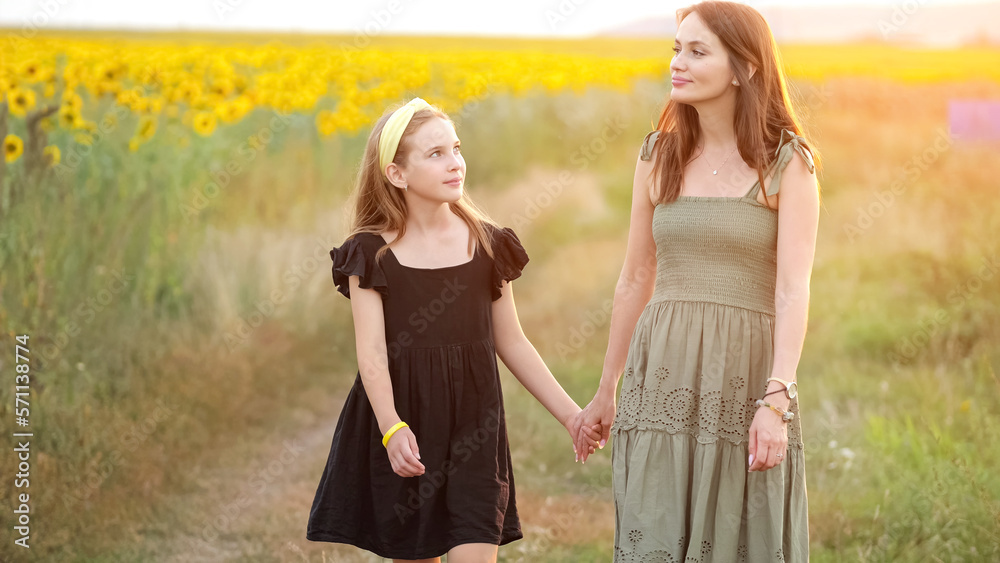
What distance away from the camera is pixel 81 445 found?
4262mm

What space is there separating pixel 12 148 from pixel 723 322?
3924 millimetres

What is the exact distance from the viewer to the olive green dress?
237cm

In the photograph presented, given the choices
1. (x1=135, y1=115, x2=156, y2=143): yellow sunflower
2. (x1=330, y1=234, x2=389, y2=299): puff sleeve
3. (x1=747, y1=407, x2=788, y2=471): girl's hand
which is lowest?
(x1=747, y1=407, x2=788, y2=471): girl's hand

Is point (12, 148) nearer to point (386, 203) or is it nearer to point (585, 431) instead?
point (386, 203)

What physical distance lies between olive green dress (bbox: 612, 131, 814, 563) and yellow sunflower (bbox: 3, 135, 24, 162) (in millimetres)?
3722

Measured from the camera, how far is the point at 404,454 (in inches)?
96.7

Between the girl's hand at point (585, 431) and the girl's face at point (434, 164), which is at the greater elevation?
the girl's face at point (434, 164)

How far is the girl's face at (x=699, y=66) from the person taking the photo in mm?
2402

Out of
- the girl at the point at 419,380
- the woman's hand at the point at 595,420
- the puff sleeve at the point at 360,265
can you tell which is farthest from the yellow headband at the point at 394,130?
the woman's hand at the point at 595,420

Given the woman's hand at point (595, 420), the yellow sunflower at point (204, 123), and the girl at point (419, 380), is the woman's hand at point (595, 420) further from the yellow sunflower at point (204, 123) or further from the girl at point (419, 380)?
the yellow sunflower at point (204, 123)

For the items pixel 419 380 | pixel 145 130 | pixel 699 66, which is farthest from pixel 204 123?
pixel 699 66

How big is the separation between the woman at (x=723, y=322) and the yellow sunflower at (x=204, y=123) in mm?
4706

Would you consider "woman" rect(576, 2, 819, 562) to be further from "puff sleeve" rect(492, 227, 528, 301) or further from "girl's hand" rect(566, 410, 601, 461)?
"puff sleeve" rect(492, 227, 528, 301)

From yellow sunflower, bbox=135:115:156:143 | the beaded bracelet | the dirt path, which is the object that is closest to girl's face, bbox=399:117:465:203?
the beaded bracelet
